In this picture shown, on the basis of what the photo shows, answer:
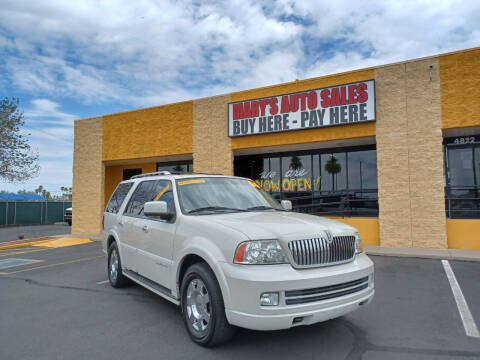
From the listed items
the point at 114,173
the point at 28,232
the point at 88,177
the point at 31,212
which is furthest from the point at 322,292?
the point at 31,212

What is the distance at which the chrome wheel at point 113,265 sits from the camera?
6.22 m

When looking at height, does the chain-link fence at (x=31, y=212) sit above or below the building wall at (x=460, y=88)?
below

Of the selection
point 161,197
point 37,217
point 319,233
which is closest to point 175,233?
point 161,197

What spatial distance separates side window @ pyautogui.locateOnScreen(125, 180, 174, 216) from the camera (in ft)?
16.0

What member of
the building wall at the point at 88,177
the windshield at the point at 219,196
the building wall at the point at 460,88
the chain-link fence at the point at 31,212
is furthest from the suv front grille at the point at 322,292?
the chain-link fence at the point at 31,212

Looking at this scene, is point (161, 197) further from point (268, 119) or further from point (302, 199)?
point (302, 199)

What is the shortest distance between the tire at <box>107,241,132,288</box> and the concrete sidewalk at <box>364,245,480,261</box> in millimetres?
6921

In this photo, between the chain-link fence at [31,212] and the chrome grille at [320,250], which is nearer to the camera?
the chrome grille at [320,250]

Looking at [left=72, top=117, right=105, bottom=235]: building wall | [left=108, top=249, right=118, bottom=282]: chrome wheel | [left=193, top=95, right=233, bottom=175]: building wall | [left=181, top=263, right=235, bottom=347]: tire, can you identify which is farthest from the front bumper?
[left=72, top=117, right=105, bottom=235]: building wall

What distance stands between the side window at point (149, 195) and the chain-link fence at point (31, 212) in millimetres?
25069

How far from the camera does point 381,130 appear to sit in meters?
11.1

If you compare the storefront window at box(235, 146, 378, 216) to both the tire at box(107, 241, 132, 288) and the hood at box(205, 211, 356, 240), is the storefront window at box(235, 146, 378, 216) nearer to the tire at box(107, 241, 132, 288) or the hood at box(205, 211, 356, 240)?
the tire at box(107, 241, 132, 288)

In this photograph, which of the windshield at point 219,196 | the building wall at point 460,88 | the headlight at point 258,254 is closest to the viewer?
the headlight at point 258,254

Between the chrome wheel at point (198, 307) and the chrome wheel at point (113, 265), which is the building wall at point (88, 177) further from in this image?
the chrome wheel at point (198, 307)
